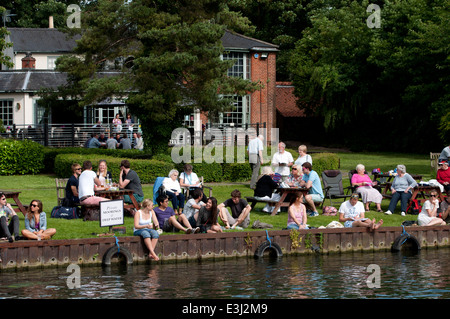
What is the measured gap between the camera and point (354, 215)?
737 inches

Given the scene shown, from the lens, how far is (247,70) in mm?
47906

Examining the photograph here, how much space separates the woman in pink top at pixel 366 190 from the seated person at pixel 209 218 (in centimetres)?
542

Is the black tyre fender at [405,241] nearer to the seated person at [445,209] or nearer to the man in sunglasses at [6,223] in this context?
the seated person at [445,209]

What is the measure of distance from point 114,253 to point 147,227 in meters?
0.98

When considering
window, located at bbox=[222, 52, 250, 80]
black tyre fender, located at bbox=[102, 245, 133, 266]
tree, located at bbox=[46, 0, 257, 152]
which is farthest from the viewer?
window, located at bbox=[222, 52, 250, 80]

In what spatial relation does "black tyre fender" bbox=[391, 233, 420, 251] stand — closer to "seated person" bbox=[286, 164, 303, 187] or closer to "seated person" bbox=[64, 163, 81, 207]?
"seated person" bbox=[286, 164, 303, 187]

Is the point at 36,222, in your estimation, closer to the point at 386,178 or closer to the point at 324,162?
the point at 386,178

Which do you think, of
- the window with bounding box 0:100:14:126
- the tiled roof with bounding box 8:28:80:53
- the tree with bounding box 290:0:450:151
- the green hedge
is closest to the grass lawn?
the green hedge

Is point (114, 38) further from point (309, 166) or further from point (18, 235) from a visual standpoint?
point (18, 235)

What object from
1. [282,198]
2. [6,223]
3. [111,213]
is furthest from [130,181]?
[6,223]

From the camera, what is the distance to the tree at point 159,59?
28.7m

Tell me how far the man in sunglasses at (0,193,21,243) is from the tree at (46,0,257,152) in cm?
1236

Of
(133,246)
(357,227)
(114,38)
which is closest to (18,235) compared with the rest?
(133,246)

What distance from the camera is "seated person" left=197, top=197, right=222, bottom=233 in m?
17.5
